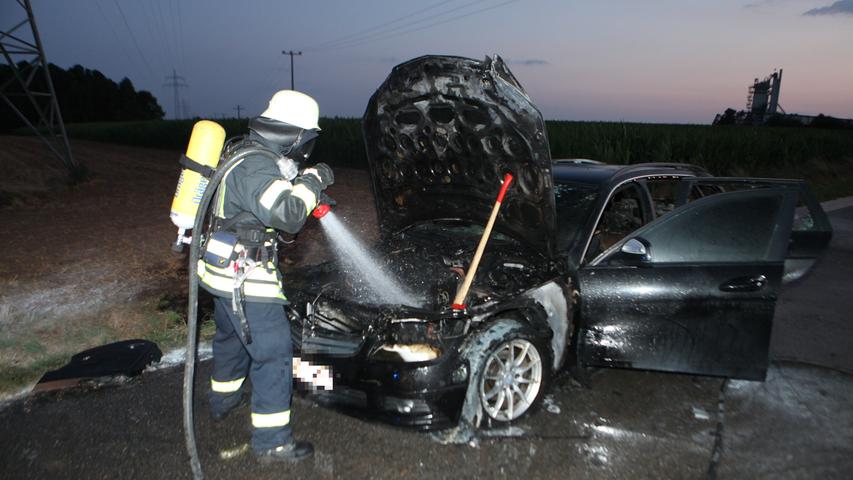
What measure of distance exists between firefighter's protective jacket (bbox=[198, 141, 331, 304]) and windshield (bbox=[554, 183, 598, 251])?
169 centimetres

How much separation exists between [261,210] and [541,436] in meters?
2.05

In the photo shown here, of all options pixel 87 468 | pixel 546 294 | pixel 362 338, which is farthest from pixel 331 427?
pixel 546 294

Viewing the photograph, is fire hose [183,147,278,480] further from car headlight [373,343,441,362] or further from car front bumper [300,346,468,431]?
car headlight [373,343,441,362]

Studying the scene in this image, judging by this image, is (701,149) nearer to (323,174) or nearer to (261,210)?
(323,174)

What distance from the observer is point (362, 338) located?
3.39 m

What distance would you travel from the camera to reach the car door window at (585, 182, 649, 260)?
465 centimetres

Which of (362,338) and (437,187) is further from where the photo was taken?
(437,187)

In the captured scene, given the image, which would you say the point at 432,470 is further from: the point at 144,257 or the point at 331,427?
the point at 144,257

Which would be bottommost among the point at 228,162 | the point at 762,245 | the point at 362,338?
the point at 362,338

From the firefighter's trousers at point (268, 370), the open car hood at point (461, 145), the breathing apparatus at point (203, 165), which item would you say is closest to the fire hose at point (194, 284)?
the breathing apparatus at point (203, 165)

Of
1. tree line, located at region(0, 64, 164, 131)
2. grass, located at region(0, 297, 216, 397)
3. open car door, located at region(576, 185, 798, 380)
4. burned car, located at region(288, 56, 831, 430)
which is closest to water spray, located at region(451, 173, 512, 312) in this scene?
burned car, located at region(288, 56, 831, 430)

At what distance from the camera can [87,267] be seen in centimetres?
717

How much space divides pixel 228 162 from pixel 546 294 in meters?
2.04

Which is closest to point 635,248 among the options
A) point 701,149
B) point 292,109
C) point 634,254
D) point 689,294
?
point 634,254
